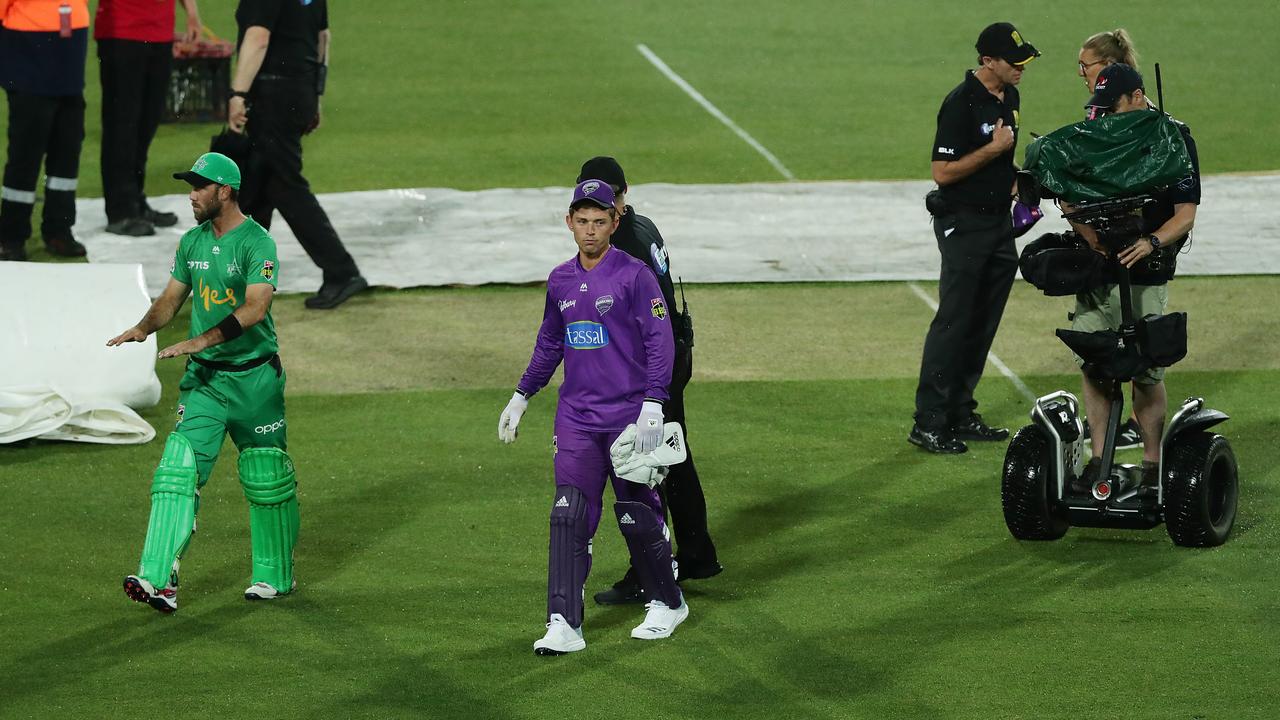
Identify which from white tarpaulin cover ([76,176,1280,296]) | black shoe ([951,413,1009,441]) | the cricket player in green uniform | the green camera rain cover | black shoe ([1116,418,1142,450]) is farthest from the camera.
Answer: white tarpaulin cover ([76,176,1280,296])

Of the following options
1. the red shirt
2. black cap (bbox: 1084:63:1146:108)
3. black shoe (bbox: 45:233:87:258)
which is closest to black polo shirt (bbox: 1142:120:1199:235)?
black cap (bbox: 1084:63:1146:108)

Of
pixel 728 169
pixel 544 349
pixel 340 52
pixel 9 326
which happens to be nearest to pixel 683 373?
pixel 544 349

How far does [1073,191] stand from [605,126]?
11.7 m

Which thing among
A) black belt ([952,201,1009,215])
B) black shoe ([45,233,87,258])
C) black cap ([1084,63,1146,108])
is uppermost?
black cap ([1084,63,1146,108])

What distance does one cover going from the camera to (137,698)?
709 cm

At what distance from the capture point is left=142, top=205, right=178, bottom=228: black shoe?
15352 millimetres

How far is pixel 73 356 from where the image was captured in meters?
10.9

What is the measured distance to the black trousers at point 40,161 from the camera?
1410cm

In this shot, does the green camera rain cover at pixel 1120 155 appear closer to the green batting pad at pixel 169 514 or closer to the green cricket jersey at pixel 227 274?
the green cricket jersey at pixel 227 274

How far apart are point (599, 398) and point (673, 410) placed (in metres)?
0.70

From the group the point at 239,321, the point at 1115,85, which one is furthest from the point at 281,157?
the point at 1115,85

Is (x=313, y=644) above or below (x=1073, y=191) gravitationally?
below

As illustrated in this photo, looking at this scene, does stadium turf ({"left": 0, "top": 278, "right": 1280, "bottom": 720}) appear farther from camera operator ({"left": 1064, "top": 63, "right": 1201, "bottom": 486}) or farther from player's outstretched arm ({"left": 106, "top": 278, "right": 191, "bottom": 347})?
player's outstretched arm ({"left": 106, "top": 278, "right": 191, "bottom": 347})

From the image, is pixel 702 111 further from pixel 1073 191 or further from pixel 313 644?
pixel 313 644
